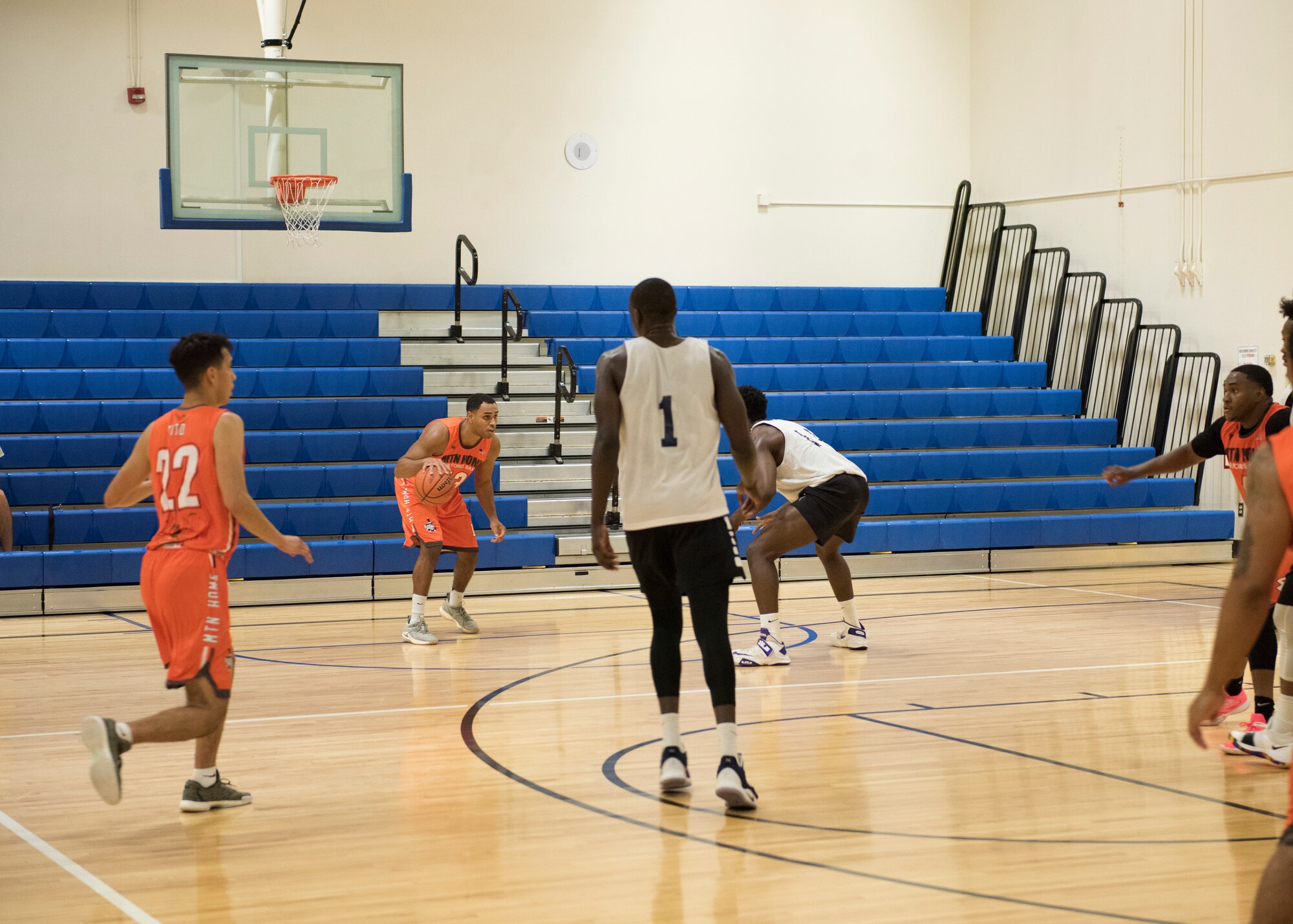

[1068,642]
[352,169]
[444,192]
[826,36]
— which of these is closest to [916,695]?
[1068,642]

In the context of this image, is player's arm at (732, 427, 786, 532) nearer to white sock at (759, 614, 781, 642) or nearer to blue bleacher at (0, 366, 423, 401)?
white sock at (759, 614, 781, 642)

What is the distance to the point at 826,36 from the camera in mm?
14227

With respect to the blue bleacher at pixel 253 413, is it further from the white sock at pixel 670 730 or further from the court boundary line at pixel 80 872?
the white sock at pixel 670 730

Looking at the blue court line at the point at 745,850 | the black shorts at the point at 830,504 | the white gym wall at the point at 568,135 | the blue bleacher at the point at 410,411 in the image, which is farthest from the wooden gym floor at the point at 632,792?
the white gym wall at the point at 568,135

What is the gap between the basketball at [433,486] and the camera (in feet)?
24.3

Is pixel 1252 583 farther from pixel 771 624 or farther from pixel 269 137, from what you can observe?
pixel 269 137

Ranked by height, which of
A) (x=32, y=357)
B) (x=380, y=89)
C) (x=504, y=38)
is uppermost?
(x=504, y=38)

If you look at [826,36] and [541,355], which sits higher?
[826,36]

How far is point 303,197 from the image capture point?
9.68 meters

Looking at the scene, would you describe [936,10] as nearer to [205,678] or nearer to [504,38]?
[504,38]

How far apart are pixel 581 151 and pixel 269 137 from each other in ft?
15.0

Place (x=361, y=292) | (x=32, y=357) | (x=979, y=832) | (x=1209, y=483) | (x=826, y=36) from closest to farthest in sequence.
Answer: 1. (x=979, y=832)
2. (x=32, y=357)
3. (x=1209, y=483)
4. (x=361, y=292)
5. (x=826, y=36)

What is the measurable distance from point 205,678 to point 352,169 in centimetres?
671

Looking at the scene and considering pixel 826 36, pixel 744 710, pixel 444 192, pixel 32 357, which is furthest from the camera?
pixel 826 36
